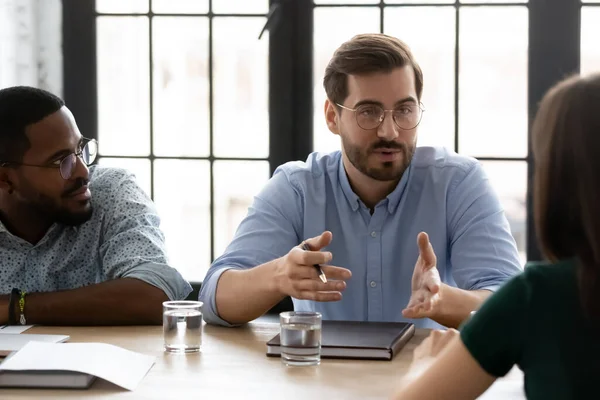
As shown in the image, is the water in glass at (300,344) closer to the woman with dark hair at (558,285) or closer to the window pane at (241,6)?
the woman with dark hair at (558,285)

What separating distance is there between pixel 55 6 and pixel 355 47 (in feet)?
4.59

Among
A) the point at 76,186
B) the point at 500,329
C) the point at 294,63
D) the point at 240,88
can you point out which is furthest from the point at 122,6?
the point at 500,329

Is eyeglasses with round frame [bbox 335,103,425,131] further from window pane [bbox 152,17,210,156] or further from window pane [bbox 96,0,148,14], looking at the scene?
window pane [bbox 96,0,148,14]

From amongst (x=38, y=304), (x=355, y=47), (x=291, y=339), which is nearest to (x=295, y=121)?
(x=355, y=47)

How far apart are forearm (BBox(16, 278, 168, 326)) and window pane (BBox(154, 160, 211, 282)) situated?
1181mm

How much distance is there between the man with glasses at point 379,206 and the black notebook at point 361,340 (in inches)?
14.7

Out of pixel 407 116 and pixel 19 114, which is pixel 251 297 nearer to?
pixel 407 116

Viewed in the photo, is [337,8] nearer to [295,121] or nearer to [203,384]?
[295,121]

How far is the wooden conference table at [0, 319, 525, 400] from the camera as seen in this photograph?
155cm

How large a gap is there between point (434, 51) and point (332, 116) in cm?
69

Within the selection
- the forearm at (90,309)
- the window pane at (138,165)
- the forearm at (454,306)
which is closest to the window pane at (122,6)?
the window pane at (138,165)

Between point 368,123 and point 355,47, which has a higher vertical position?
point 355,47

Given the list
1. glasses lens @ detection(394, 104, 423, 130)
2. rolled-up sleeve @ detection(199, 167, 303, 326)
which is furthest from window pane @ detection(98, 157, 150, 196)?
glasses lens @ detection(394, 104, 423, 130)

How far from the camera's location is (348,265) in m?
2.45
